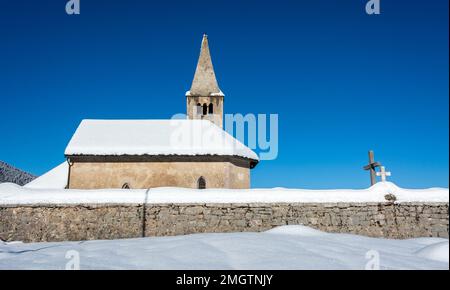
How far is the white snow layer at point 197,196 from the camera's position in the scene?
1186cm

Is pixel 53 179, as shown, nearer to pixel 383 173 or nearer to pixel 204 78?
pixel 204 78

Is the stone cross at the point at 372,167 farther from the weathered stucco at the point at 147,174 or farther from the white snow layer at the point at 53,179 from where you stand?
the white snow layer at the point at 53,179

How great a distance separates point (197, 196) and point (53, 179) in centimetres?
1464

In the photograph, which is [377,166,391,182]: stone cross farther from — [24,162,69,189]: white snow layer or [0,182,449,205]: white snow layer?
[24,162,69,189]: white snow layer

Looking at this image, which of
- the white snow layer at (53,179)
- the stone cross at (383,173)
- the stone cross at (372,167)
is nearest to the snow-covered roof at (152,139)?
the white snow layer at (53,179)

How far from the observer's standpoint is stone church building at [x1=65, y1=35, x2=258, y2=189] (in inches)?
788

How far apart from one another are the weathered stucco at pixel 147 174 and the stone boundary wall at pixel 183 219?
8.22 metres

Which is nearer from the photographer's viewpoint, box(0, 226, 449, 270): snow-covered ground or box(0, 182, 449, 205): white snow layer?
box(0, 226, 449, 270): snow-covered ground

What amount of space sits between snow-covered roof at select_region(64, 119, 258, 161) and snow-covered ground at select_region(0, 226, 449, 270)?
11.0m

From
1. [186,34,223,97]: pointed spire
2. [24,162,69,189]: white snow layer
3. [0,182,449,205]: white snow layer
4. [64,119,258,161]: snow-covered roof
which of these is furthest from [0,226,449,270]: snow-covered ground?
[186,34,223,97]: pointed spire
